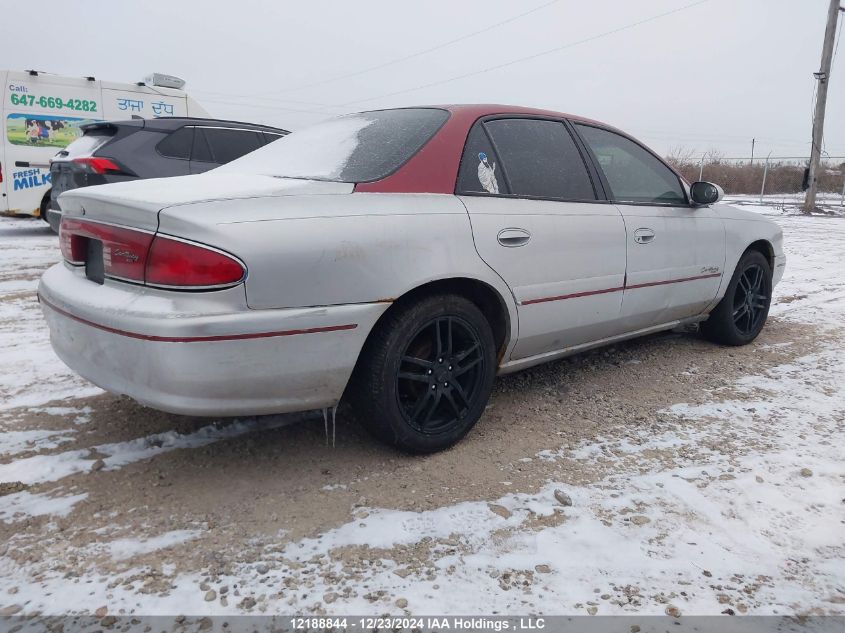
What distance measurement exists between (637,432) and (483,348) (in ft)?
2.90

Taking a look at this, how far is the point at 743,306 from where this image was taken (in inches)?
174

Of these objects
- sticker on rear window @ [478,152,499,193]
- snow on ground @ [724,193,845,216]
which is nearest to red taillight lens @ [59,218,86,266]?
sticker on rear window @ [478,152,499,193]

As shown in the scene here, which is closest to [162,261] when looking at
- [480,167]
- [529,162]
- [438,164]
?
[438,164]

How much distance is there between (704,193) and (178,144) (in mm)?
5373

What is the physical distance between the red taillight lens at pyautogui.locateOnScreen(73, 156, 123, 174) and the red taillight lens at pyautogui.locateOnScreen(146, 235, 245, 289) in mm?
4901

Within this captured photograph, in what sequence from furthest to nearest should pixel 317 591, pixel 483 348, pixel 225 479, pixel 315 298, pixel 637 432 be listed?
pixel 637 432 → pixel 483 348 → pixel 225 479 → pixel 315 298 → pixel 317 591

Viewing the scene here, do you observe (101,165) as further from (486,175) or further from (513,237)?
(513,237)

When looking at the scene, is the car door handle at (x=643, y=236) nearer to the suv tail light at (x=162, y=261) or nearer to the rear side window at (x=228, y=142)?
the suv tail light at (x=162, y=261)

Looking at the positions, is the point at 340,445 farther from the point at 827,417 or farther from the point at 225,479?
the point at 827,417

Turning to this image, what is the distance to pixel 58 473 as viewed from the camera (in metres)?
2.46

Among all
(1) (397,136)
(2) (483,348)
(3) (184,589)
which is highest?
(1) (397,136)

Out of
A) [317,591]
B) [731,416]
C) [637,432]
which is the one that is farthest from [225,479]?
[731,416]

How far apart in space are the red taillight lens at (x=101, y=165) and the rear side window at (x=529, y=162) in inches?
188

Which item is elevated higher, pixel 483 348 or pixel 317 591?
pixel 483 348
